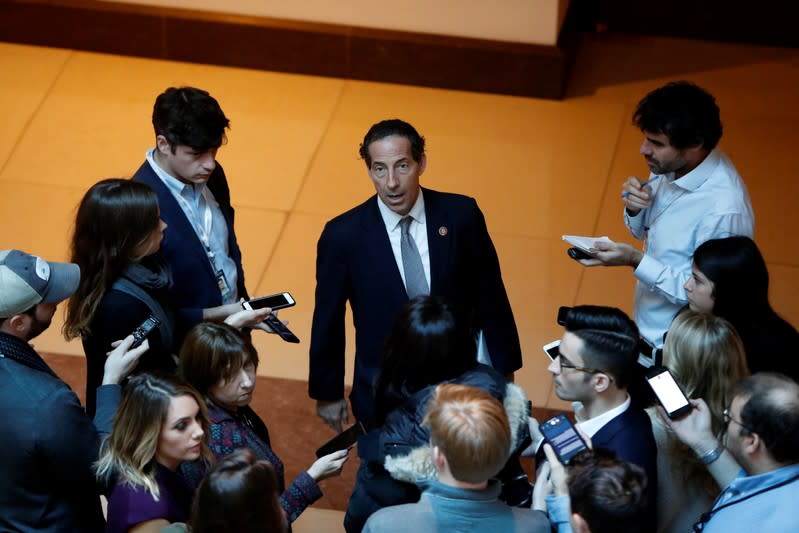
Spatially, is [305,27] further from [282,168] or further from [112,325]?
[112,325]

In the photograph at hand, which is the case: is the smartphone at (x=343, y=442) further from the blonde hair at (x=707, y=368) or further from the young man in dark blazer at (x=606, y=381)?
the blonde hair at (x=707, y=368)

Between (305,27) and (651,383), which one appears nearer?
(651,383)

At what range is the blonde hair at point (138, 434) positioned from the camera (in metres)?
3.04

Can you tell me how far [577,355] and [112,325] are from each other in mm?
1544

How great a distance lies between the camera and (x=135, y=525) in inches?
118

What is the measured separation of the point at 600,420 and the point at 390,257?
1.12 meters

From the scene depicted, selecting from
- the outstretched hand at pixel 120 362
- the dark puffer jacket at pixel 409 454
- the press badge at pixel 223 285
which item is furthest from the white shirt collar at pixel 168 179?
the dark puffer jacket at pixel 409 454

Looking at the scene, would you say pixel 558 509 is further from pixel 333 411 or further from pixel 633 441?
pixel 333 411

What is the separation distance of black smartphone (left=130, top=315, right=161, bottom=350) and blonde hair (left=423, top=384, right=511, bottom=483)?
130cm

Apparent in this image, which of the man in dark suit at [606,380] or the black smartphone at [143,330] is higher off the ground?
the man in dark suit at [606,380]

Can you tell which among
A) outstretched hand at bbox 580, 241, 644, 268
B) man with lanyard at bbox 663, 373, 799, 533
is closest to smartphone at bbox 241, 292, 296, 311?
outstretched hand at bbox 580, 241, 644, 268

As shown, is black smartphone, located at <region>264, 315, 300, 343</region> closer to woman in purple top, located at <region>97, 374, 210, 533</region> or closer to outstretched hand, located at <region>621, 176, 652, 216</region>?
woman in purple top, located at <region>97, 374, 210, 533</region>

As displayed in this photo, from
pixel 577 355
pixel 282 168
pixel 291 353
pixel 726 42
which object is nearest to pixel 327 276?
pixel 577 355

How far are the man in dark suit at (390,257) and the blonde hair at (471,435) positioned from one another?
1221mm
